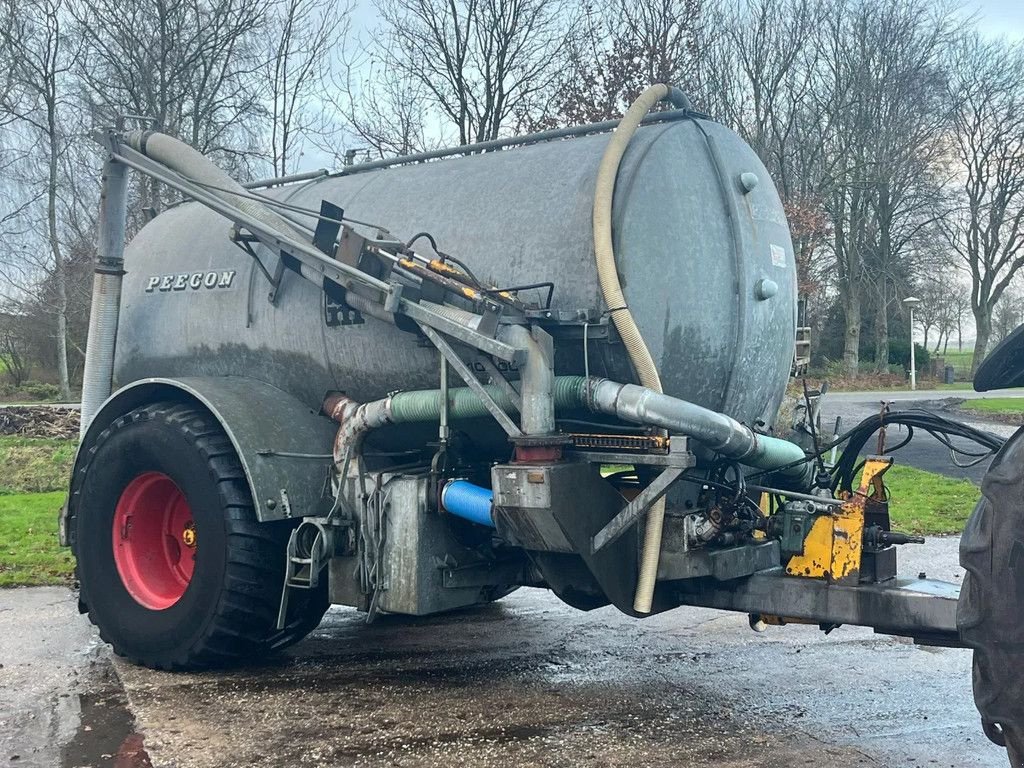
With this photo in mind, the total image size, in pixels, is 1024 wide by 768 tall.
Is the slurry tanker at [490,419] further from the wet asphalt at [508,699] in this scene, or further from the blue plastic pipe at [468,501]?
the wet asphalt at [508,699]

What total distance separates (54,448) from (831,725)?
12716 millimetres

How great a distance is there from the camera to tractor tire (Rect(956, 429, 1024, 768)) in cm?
306

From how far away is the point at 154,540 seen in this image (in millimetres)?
5707

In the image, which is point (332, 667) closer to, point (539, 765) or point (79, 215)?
point (539, 765)

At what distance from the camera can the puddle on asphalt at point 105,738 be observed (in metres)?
4.10

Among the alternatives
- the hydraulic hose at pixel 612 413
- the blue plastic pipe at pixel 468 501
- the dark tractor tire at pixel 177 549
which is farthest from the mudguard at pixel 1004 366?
the dark tractor tire at pixel 177 549

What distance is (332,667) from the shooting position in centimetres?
548

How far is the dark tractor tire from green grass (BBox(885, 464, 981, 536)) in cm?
557

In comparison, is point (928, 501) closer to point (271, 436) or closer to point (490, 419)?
point (490, 419)

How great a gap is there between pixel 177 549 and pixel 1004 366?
167 inches

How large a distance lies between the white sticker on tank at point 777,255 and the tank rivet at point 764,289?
0.60 feet

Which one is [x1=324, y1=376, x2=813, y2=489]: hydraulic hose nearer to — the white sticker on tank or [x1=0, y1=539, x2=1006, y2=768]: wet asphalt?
the white sticker on tank

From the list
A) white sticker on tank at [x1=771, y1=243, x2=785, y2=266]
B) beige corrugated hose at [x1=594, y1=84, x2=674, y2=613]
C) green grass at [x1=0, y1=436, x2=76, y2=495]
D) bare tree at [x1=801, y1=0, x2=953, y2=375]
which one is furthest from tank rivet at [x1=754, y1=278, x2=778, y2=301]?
bare tree at [x1=801, y1=0, x2=953, y2=375]

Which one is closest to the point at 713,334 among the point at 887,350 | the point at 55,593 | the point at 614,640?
the point at 614,640
